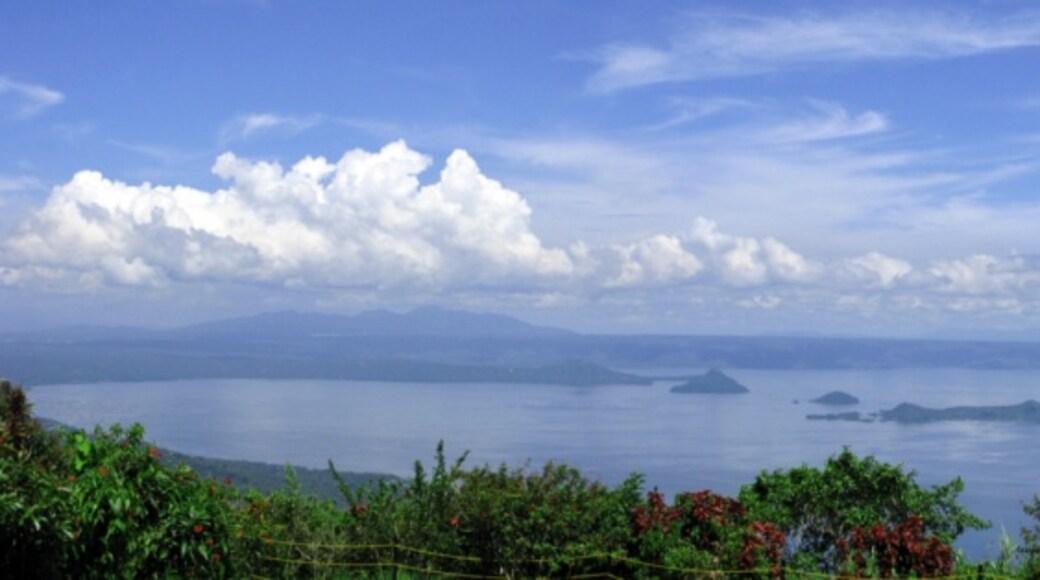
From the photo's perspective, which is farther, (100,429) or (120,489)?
(100,429)

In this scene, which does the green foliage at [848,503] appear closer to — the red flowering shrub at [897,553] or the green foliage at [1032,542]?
the green foliage at [1032,542]

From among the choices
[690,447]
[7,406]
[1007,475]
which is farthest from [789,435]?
[7,406]

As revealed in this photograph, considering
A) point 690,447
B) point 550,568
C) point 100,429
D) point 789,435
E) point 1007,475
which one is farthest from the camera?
point 789,435

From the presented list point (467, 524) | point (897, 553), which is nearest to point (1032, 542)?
point (897, 553)

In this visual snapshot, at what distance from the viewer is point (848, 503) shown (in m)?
9.55

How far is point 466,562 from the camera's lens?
910 centimetres

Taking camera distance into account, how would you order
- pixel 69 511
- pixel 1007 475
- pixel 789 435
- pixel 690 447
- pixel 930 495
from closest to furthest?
pixel 69 511, pixel 930 495, pixel 1007 475, pixel 690 447, pixel 789 435

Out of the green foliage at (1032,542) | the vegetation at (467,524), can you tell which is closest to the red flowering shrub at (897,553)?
the vegetation at (467,524)

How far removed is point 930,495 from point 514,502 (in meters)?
3.45

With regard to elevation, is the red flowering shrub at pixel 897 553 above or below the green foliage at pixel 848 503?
below

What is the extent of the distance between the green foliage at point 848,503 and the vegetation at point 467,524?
0.04 ft

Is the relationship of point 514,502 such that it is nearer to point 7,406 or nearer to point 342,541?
point 342,541

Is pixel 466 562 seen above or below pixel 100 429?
below

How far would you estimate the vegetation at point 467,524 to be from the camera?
23.4ft
